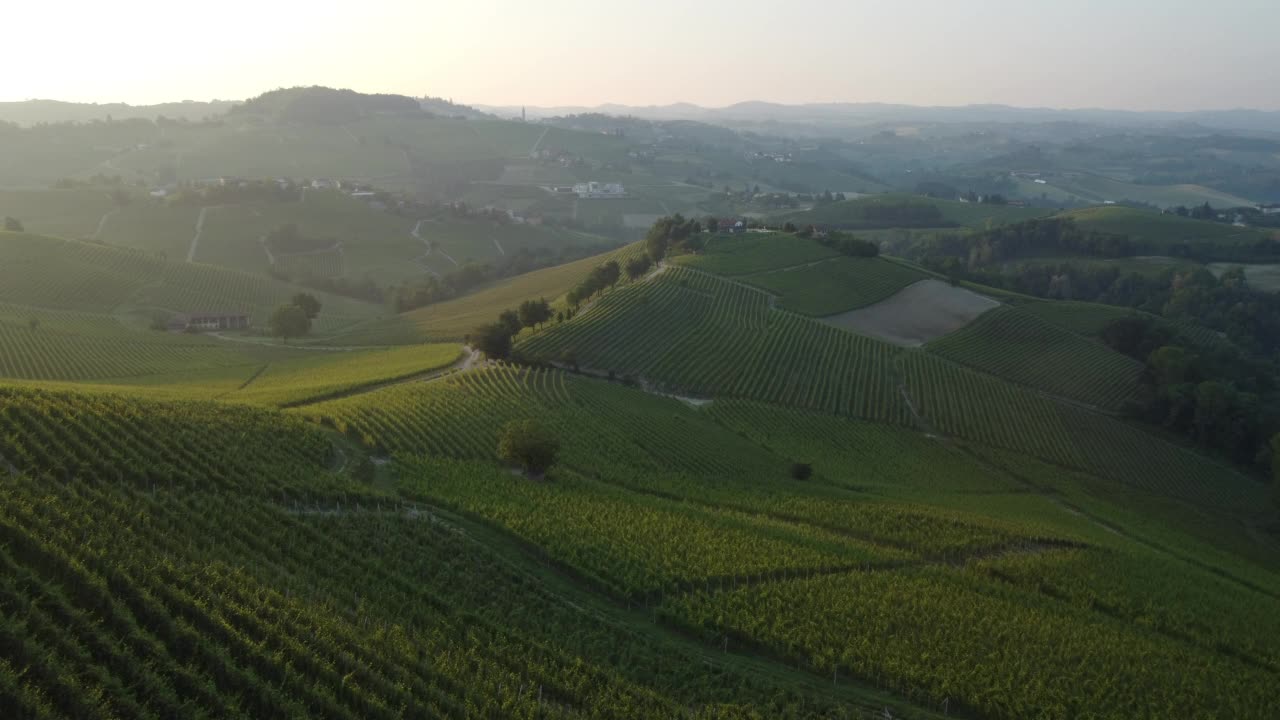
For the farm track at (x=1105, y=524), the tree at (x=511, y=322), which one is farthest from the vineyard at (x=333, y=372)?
the farm track at (x=1105, y=524)

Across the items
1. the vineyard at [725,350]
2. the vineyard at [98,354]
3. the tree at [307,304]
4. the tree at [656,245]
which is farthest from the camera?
the tree at [656,245]

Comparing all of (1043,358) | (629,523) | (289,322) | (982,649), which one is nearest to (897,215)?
(1043,358)

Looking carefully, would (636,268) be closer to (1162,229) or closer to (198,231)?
(198,231)

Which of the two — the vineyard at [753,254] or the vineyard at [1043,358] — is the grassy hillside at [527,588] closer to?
the vineyard at [1043,358]

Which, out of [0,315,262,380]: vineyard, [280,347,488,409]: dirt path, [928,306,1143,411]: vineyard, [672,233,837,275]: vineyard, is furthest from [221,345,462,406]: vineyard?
[928,306,1143,411]: vineyard

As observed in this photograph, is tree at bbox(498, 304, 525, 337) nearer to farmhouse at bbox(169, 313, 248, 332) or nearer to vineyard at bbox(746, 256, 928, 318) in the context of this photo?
vineyard at bbox(746, 256, 928, 318)

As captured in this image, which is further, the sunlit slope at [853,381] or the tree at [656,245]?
the tree at [656,245]
